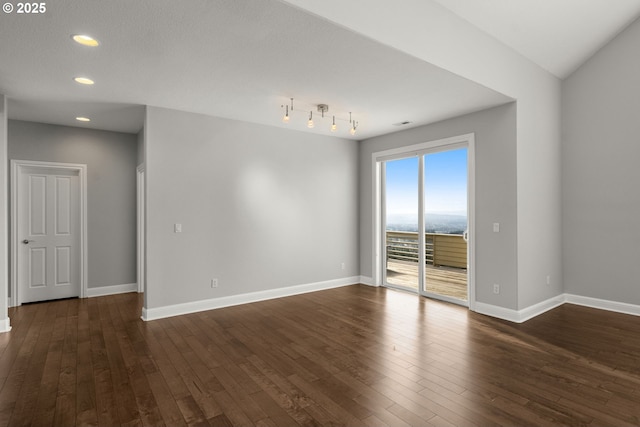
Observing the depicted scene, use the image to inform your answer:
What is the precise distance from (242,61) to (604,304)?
554 centimetres

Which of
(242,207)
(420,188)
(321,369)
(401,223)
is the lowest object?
(321,369)

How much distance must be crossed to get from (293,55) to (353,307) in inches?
133

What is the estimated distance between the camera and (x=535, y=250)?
4492mm

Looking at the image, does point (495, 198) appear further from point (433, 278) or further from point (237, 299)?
point (237, 299)

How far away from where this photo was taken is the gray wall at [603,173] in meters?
4.40

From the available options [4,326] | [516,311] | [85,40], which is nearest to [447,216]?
[516,311]

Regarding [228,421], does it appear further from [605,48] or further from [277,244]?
[605,48]

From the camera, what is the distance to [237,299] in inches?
198

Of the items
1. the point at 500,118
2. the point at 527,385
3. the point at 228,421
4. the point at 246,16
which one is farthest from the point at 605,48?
the point at 228,421

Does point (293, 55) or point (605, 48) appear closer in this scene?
point (293, 55)

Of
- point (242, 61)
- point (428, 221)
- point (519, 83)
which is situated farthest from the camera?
point (428, 221)

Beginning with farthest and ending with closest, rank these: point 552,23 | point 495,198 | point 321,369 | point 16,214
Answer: point 16,214 → point 495,198 → point 552,23 → point 321,369

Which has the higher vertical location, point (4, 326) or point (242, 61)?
point (242, 61)

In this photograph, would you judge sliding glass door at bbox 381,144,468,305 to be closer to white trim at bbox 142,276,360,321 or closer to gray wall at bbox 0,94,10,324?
white trim at bbox 142,276,360,321
